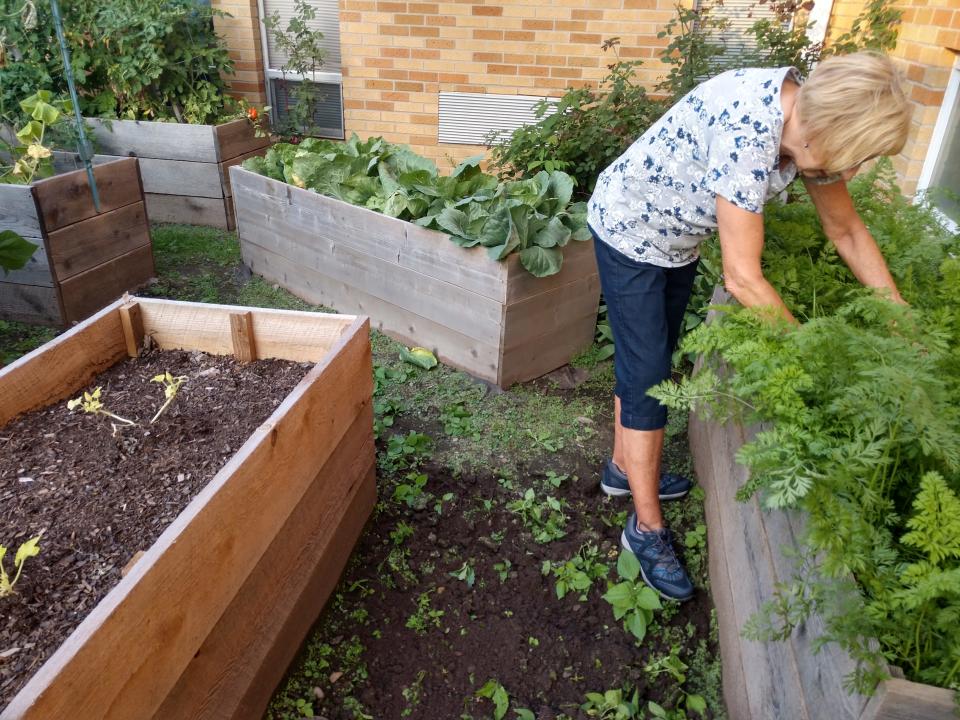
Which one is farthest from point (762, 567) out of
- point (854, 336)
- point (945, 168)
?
point (945, 168)

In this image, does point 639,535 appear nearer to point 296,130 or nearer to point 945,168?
point 945,168

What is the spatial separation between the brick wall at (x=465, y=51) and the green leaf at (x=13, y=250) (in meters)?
2.98

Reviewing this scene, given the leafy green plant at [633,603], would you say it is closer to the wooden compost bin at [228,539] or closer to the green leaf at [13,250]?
the wooden compost bin at [228,539]

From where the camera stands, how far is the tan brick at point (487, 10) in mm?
5582

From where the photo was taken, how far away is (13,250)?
367 centimetres

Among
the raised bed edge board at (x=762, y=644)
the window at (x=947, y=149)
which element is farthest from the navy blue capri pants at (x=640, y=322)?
the window at (x=947, y=149)

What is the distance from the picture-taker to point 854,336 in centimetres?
148

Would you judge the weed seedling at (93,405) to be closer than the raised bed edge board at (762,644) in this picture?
No

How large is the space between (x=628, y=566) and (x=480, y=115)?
4.40 m

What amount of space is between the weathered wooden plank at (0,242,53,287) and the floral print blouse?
3.25 m

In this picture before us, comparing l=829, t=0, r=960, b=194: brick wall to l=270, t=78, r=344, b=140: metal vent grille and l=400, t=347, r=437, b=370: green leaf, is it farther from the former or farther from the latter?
l=270, t=78, r=344, b=140: metal vent grille

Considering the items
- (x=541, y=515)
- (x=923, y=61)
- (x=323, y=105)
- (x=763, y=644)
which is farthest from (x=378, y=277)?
(x=323, y=105)

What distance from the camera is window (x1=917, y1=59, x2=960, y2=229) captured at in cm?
329

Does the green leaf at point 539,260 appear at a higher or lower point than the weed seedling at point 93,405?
higher
